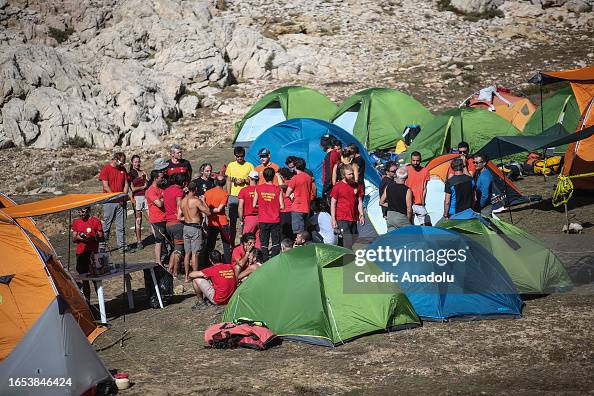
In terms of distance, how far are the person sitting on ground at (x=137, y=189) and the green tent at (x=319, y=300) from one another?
615 centimetres

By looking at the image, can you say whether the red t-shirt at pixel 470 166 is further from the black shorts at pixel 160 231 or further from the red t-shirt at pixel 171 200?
the black shorts at pixel 160 231

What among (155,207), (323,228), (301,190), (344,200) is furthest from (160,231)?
(344,200)

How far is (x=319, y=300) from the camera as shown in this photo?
10.2 meters

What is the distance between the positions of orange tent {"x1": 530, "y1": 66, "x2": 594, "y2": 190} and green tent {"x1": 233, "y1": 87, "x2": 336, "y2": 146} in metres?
7.50

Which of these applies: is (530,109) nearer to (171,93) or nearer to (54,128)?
(171,93)

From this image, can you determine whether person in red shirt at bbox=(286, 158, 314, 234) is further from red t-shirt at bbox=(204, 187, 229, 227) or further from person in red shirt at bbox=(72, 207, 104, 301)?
person in red shirt at bbox=(72, 207, 104, 301)

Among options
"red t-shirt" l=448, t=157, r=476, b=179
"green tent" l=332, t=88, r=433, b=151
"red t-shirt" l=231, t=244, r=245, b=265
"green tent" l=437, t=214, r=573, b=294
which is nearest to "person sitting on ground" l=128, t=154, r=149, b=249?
"red t-shirt" l=231, t=244, r=245, b=265

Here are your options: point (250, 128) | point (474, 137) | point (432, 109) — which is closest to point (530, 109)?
point (474, 137)

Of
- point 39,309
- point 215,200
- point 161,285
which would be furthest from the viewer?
point 215,200

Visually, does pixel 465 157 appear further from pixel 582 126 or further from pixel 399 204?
pixel 582 126

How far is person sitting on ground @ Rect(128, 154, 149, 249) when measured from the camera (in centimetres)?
1645

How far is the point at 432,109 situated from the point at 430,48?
272 inches

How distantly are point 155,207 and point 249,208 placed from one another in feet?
5.32

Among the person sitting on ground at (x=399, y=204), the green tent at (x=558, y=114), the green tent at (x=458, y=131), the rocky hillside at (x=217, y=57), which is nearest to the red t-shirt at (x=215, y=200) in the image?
the person sitting on ground at (x=399, y=204)
